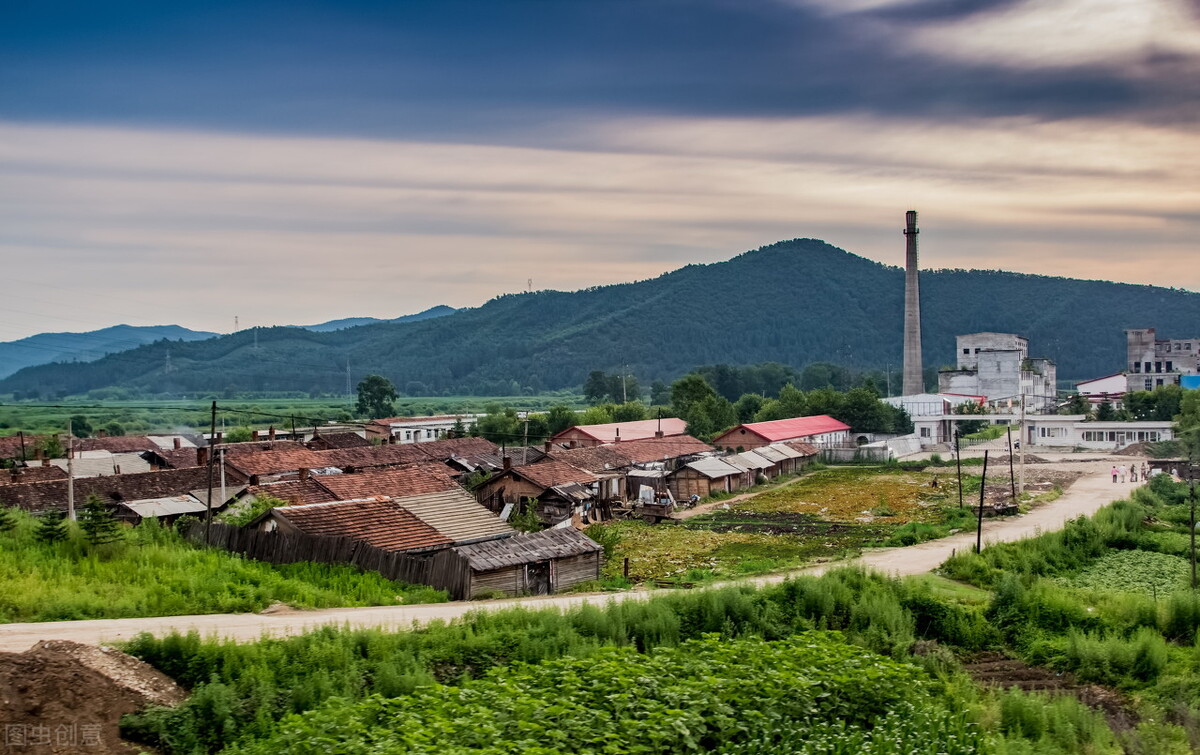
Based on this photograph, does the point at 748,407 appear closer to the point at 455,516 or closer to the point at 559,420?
the point at 559,420

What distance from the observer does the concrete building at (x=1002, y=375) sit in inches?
3935

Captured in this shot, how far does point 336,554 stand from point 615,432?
146ft

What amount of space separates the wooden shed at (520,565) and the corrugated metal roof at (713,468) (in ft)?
77.1

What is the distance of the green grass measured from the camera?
57.3 feet

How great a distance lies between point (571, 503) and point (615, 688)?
24.8 meters

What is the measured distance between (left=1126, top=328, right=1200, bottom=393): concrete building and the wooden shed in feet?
295

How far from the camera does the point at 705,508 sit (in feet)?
148

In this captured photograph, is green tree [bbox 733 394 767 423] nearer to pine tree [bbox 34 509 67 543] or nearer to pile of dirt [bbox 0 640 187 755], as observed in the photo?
pine tree [bbox 34 509 67 543]

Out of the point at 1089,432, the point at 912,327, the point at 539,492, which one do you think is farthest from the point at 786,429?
the point at 539,492

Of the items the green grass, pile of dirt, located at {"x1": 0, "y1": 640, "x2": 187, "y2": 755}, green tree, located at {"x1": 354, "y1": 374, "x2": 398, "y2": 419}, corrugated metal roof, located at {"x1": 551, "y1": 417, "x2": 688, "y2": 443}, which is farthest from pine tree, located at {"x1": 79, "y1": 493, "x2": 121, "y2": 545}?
green tree, located at {"x1": 354, "y1": 374, "x2": 398, "y2": 419}

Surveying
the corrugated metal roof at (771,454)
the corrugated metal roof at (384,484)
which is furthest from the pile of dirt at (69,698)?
the corrugated metal roof at (771,454)

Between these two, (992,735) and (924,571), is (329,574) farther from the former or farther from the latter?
(924,571)

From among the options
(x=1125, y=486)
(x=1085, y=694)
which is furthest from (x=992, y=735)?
(x=1125, y=486)

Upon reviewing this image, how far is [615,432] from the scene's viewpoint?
66062 millimetres
